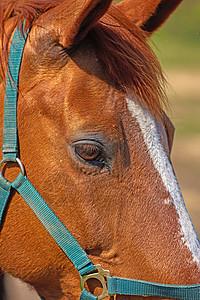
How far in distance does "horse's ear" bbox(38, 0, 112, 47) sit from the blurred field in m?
2.95

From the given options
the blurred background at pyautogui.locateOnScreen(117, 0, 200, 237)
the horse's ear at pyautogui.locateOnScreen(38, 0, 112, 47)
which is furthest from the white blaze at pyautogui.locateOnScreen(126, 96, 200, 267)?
the blurred background at pyautogui.locateOnScreen(117, 0, 200, 237)

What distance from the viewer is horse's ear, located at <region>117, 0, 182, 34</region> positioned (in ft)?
6.79

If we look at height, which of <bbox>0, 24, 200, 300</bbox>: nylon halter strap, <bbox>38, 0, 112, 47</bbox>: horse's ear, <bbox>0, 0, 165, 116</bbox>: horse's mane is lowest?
<bbox>0, 24, 200, 300</bbox>: nylon halter strap

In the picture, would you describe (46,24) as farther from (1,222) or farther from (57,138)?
(1,222)

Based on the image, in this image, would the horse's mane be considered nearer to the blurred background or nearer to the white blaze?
the white blaze

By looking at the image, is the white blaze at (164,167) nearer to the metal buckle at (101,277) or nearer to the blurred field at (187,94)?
the metal buckle at (101,277)

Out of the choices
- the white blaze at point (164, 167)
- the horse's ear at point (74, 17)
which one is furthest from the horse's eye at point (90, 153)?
the horse's ear at point (74, 17)

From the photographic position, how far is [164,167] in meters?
1.62

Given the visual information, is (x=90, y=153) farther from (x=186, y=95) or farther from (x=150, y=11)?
Answer: (x=186, y=95)

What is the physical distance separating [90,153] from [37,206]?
1.03 ft

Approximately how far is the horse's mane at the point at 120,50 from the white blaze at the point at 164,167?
61 mm

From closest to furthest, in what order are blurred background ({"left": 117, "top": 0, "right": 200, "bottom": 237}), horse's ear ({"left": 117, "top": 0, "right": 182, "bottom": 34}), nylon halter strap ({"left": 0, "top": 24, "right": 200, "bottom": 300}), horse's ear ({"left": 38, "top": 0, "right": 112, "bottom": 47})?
horse's ear ({"left": 38, "top": 0, "right": 112, "bottom": 47}), nylon halter strap ({"left": 0, "top": 24, "right": 200, "bottom": 300}), horse's ear ({"left": 117, "top": 0, "right": 182, "bottom": 34}), blurred background ({"left": 117, "top": 0, "right": 200, "bottom": 237})

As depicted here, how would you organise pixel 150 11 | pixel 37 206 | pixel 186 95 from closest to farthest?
pixel 37 206
pixel 150 11
pixel 186 95

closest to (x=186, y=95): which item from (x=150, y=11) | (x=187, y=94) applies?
(x=187, y=94)
